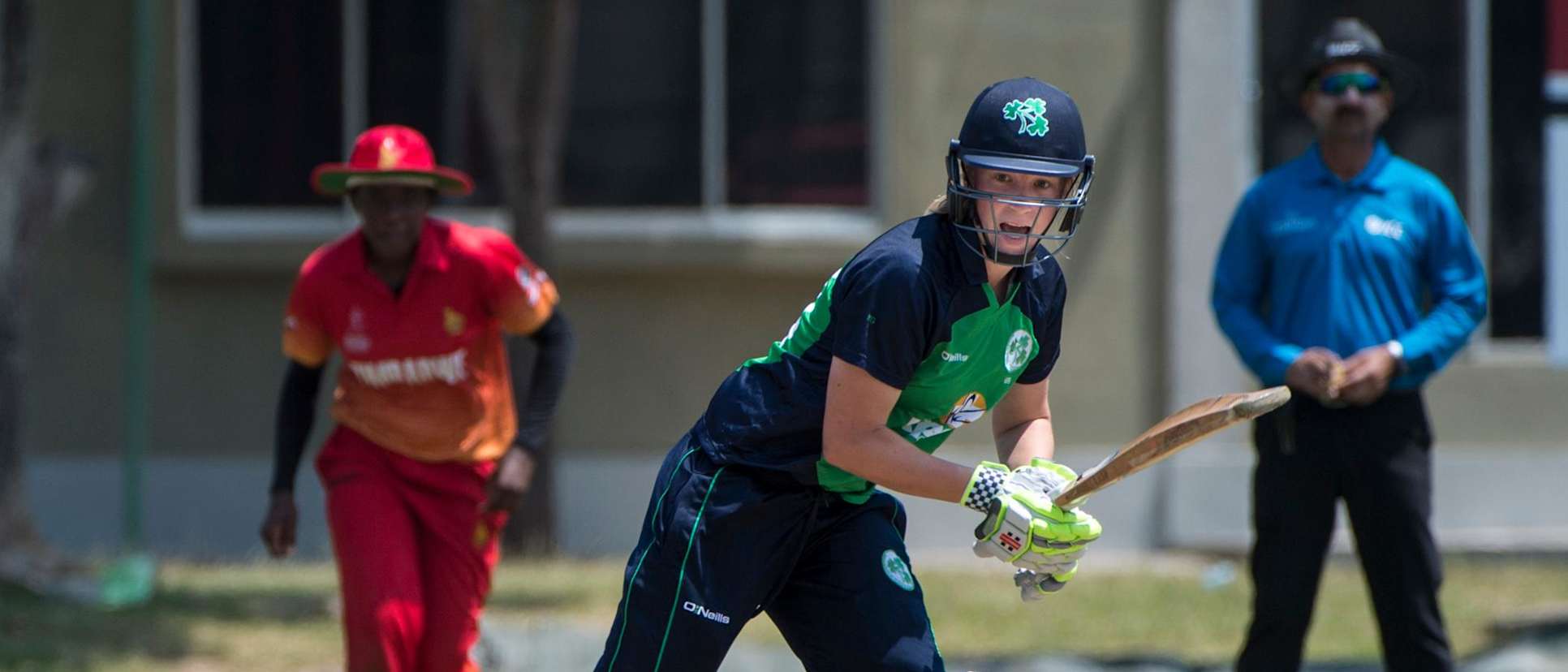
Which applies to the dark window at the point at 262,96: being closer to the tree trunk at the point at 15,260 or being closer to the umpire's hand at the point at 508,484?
the tree trunk at the point at 15,260

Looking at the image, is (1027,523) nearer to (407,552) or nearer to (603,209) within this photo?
(407,552)

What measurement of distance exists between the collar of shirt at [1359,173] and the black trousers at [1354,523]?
69cm

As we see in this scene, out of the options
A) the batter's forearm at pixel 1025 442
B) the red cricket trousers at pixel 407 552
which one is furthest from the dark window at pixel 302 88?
the batter's forearm at pixel 1025 442

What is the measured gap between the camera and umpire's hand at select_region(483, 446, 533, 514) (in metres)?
5.42

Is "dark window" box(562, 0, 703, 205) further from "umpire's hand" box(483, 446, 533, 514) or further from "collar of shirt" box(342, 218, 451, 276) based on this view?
"umpire's hand" box(483, 446, 533, 514)

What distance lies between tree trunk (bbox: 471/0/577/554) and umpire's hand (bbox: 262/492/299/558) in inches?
152

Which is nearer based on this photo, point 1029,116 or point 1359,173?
point 1029,116

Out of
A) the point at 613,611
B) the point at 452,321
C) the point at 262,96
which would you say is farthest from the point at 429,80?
the point at 452,321

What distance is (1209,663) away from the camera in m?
7.55

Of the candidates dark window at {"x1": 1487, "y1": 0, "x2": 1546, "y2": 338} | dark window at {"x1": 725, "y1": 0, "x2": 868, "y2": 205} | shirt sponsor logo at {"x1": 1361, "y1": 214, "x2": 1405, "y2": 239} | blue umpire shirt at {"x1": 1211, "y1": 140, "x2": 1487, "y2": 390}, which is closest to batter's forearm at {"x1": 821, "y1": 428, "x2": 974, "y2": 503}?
blue umpire shirt at {"x1": 1211, "y1": 140, "x2": 1487, "y2": 390}

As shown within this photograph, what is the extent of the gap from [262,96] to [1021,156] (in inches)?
300

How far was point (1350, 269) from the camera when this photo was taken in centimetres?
577

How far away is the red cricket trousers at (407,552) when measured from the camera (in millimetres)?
5082

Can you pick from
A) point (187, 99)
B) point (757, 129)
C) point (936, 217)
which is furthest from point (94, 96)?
point (936, 217)
